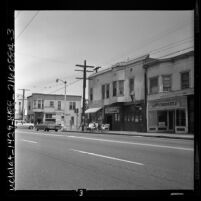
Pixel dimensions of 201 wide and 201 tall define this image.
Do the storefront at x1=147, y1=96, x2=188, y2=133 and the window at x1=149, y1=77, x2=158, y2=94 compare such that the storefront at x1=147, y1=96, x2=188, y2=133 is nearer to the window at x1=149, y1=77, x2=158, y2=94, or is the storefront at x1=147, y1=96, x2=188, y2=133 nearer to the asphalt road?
the window at x1=149, y1=77, x2=158, y2=94

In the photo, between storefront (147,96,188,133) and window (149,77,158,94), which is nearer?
storefront (147,96,188,133)

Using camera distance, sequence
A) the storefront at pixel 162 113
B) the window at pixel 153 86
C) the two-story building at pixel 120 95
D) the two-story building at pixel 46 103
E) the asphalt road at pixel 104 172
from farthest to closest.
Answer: the window at pixel 153 86
the storefront at pixel 162 113
the two-story building at pixel 120 95
the two-story building at pixel 46 103
the asphalt road at pixel 104 172

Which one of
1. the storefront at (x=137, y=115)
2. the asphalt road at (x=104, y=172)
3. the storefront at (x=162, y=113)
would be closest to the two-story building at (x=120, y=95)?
the storefront at (x=137, y=115)

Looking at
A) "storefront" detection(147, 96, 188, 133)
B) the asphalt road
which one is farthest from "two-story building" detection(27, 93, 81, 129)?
"storefront" detection(147, 96, 188, 133)

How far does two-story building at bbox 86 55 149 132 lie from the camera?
7.40 metres

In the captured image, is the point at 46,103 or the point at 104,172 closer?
the point at 46,103

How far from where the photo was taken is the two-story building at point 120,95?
7.40m

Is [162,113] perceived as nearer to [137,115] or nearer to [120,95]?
[120,95]

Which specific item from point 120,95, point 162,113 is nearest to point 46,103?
point 120,95

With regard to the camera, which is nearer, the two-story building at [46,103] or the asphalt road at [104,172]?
the asphalt road at [104,172]

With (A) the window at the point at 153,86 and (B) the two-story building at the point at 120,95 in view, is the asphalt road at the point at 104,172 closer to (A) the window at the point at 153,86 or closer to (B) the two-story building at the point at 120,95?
(B) the two-story building at the point at 120,95

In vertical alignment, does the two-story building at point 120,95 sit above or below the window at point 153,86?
below

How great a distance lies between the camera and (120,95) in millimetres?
15156

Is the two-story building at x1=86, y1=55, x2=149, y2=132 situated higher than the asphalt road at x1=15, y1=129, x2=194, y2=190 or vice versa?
the two-story building at x1=86, y1=55, x2=149, y2=132
